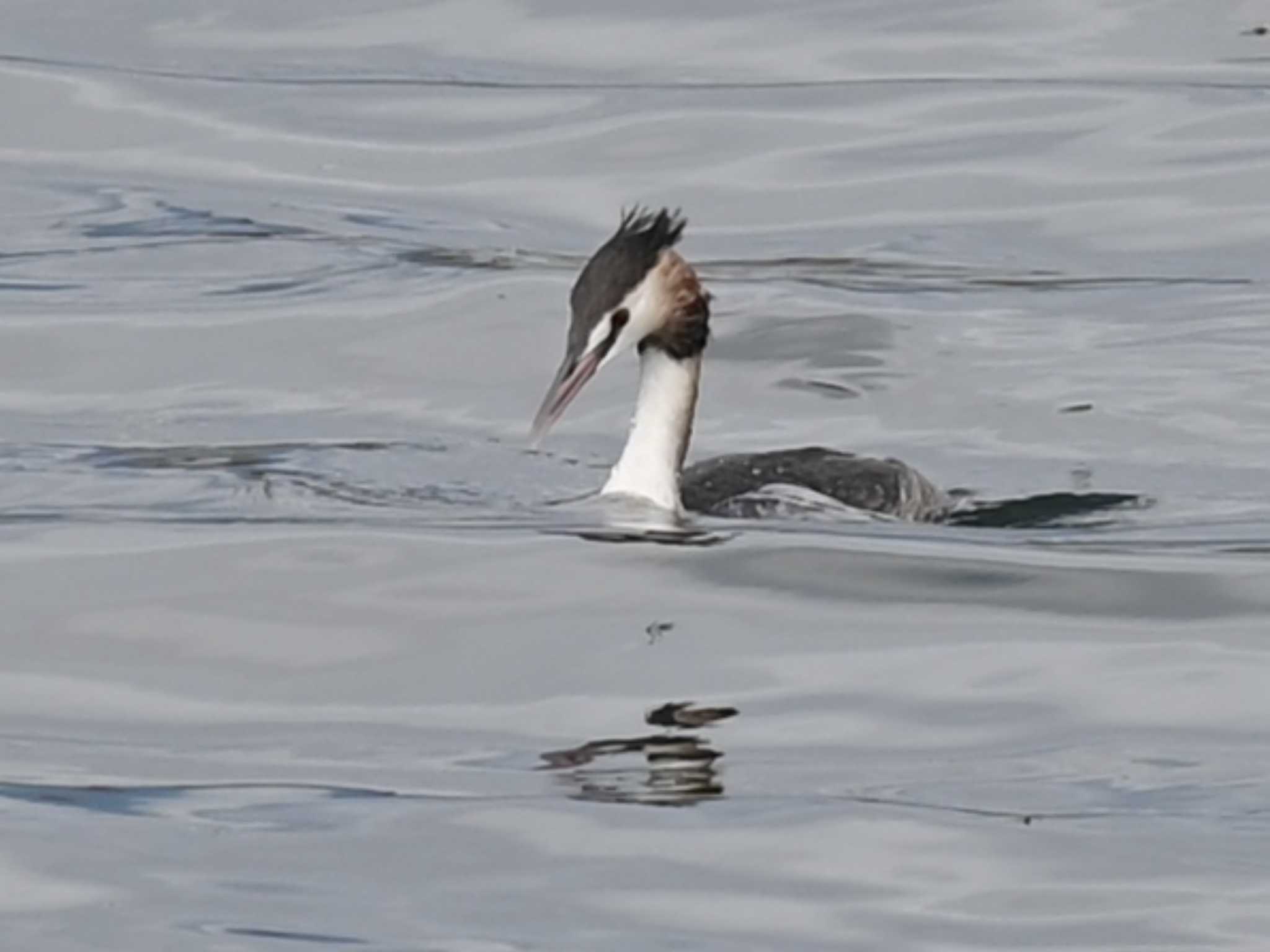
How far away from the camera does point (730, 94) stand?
1733 centimetres

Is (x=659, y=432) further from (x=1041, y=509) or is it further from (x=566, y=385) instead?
(x=1041, y=509)

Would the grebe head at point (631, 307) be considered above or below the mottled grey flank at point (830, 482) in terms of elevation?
above

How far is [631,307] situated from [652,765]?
3.24 metres

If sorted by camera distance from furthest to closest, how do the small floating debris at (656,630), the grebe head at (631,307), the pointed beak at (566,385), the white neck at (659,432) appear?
1. the white neck at (659,432)
2. the grebe head at (631,307)
3. the pointed beak at (566,385)
4. the small floating debris at (656,630)

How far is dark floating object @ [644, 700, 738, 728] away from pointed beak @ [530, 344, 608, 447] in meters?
2.04

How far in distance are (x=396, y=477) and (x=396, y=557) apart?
193 centimetres

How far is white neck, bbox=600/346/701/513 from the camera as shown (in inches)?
400

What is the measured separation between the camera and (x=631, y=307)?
1022 cm

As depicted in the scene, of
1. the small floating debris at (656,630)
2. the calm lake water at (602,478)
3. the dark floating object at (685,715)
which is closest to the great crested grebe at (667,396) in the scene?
the calm lake water at (602,478)

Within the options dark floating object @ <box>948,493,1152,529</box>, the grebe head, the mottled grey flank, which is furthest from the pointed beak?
dark floating object @ <box>948,493,1152,529</box>

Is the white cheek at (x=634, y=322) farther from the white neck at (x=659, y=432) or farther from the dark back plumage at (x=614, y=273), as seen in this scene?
the white neck at (x=659, y=432)

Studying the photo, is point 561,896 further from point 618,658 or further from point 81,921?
point 618,658

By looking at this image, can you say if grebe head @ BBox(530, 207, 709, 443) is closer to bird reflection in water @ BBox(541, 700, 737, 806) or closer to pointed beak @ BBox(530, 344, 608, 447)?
pointed beak @ BBox(530, 344, 608, 447)

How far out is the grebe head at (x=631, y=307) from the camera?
991cm
